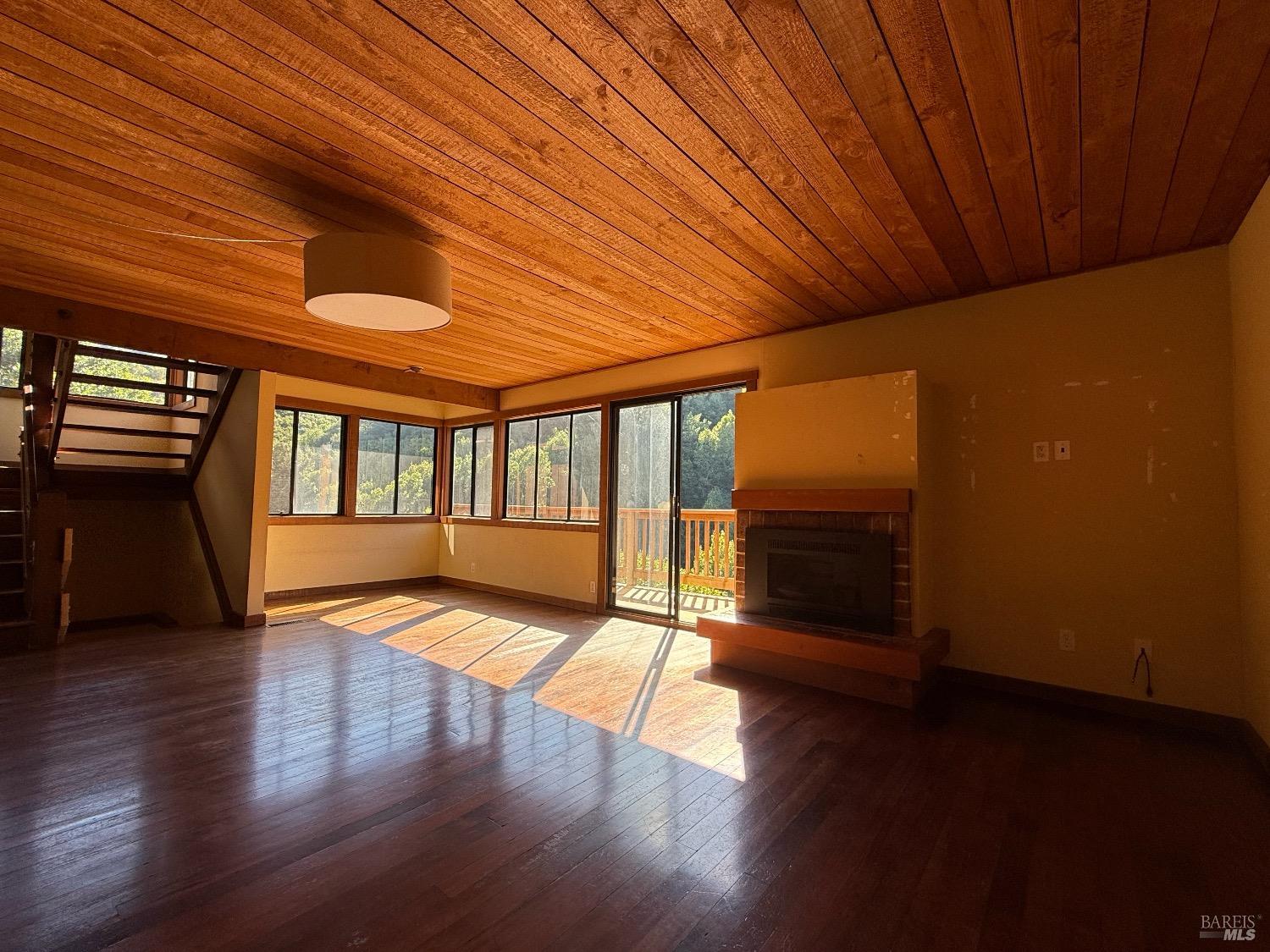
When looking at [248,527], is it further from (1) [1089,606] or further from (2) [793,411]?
(1) [1089,606]

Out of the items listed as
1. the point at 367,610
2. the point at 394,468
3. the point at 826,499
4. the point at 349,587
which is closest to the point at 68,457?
the point at 349,587

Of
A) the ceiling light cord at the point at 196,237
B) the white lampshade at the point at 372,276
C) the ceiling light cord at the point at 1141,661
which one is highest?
the ceiling light cord at the point at 196,237

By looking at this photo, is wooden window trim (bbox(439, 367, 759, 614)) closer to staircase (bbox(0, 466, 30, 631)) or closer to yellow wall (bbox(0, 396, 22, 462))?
staircase (bbox(0, 466, 30, 631))

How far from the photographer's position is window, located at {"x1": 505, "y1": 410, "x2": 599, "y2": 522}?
6066 millimetres

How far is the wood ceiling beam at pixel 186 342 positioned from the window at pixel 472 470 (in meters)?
1.18

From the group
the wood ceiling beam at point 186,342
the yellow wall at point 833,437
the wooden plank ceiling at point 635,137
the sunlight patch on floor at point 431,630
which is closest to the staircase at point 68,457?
the wood ceiling beam at point 186,342

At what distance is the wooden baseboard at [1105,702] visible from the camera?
2.84 meters

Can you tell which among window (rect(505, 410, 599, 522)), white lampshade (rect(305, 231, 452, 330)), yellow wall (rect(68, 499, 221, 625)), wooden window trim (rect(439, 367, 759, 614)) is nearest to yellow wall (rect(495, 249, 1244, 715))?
wooden window trim (rect(439, 367, 759, 614))

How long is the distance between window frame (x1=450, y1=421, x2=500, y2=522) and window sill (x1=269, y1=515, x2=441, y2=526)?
38 centimetres

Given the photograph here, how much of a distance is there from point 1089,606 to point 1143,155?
227 cm

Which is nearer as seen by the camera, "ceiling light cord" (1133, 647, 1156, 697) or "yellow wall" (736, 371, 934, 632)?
"ceiling light cord" (1133, 647, 1156, 697)

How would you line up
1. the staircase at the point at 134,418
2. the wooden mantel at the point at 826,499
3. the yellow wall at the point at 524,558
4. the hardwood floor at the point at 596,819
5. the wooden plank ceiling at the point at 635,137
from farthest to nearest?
the yellow wall at the point at 524,558, the staircase at the point at 134,418, the wooden mantel at the point at 826,499, the wooden plank ceiling at the point at 635,137, the hardwood floor at the point at 596,819

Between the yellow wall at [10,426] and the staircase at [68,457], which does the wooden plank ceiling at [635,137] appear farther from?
the yellow wall at [10,426]

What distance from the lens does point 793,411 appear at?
398 cm
